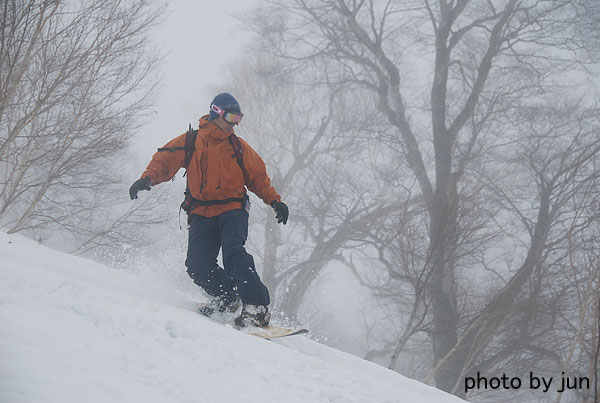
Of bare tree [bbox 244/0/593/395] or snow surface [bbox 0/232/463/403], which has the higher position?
bare tree [bbox 244/0/593/395]

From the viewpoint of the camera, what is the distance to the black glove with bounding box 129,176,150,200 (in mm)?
3557

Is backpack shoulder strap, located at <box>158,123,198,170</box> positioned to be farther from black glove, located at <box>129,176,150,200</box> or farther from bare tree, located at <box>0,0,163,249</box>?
bare tree, located at <box>0,0,163,249</box>

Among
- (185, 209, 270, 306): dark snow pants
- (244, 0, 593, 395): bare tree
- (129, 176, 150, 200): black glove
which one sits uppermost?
(244, 0, 593, 395): bare tree

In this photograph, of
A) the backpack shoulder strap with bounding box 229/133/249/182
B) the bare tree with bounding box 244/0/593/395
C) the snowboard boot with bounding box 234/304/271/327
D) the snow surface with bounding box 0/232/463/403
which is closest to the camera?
the snow surface with bounding box 0/232/463/403

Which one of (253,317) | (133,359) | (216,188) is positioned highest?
(216,188)

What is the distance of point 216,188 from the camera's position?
3.78 m

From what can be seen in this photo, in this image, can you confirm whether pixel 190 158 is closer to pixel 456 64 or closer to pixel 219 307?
pixel 219 307

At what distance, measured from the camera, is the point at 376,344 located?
1309 inches

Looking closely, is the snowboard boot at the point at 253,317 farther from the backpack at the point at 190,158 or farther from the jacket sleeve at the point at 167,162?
the jacket sleeve at the point at 167,162

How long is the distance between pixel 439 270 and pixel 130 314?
5724 mm

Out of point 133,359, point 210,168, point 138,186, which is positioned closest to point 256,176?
point 210,168

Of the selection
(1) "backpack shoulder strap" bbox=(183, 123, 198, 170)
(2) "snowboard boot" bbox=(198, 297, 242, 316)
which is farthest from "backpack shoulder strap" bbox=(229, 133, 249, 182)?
(2) "snowboard boot" bbox=(198, 297, 242, 316)

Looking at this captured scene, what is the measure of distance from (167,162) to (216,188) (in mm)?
488

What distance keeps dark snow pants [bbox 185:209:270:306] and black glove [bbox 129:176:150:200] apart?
1.54 ft
